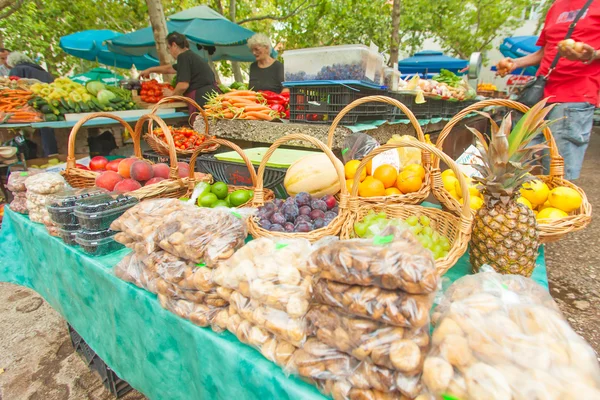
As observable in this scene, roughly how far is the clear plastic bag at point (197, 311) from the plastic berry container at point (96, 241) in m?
0.65

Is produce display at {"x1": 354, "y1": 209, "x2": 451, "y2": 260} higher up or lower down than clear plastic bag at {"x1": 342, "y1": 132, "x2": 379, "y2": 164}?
lower down

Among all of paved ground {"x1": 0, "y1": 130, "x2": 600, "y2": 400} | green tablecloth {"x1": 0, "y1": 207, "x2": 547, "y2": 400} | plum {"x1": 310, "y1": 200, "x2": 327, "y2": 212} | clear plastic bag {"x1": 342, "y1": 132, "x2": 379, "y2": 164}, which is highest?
clear plastic bag {"x1": 342, "y1": 132, "x2": 379, "y2": 164}

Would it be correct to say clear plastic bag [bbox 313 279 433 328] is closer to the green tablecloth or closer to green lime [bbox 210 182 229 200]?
the green tablecloth

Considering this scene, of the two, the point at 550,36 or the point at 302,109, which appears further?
the point at 302,109

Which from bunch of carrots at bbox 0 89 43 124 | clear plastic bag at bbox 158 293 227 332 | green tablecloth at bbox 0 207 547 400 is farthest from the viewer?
bunch of carrots at bbox 0 89 43 124

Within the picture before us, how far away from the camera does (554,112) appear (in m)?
2.76

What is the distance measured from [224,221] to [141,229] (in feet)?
1.30

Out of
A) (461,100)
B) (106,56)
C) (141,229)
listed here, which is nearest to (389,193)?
(141,229)

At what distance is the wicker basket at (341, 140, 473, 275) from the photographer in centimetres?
118

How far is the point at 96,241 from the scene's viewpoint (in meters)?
1.62

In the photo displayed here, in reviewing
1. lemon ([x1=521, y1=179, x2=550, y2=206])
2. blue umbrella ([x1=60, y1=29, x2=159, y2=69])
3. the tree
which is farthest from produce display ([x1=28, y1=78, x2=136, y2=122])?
the tree

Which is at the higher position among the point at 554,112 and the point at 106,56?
the point at 106,56

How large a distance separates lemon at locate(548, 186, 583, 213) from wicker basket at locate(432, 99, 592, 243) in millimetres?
30

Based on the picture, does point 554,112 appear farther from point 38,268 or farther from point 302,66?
point 38,268
